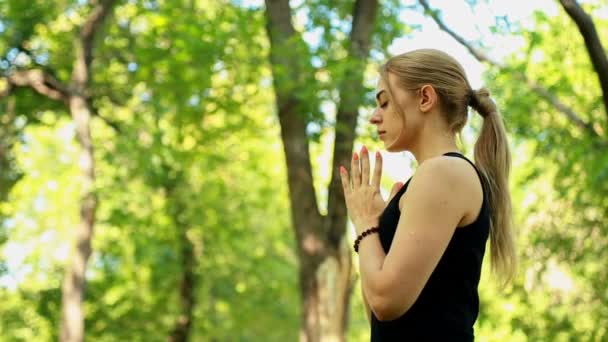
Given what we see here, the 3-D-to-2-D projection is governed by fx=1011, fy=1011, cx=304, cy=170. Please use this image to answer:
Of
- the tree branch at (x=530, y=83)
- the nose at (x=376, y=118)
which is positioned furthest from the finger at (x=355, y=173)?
the tree branch at (x=530, y=83)

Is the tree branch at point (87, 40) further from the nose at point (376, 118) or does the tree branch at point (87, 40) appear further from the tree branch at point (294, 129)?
the nose at point (376, 118)

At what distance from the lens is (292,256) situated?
29203 mm

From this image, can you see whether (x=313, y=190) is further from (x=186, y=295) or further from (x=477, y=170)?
(x=186, y=295)

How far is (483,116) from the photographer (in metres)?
2.75

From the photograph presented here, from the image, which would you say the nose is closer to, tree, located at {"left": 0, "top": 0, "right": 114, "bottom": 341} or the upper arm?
the upper arm

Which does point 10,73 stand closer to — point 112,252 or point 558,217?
point 112,252

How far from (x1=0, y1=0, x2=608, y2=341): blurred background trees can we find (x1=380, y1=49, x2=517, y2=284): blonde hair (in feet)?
5.02

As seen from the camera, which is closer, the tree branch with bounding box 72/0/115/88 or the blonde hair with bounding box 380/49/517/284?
the blonde hair with bounding box 380/49/517/284

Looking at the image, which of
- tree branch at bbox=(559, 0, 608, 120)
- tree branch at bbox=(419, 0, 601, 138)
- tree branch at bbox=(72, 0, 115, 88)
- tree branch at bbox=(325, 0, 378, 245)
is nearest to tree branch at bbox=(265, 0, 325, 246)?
tree branch at bbox=(325, 0, 378, 245)

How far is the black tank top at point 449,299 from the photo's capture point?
237cm

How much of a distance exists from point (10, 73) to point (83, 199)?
96.8 inches

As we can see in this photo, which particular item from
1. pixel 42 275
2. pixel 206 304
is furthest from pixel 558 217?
pixel 42 275

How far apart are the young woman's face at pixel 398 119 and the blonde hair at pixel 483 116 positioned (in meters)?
0.02

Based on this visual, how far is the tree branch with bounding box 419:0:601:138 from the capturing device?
8.51 meters
